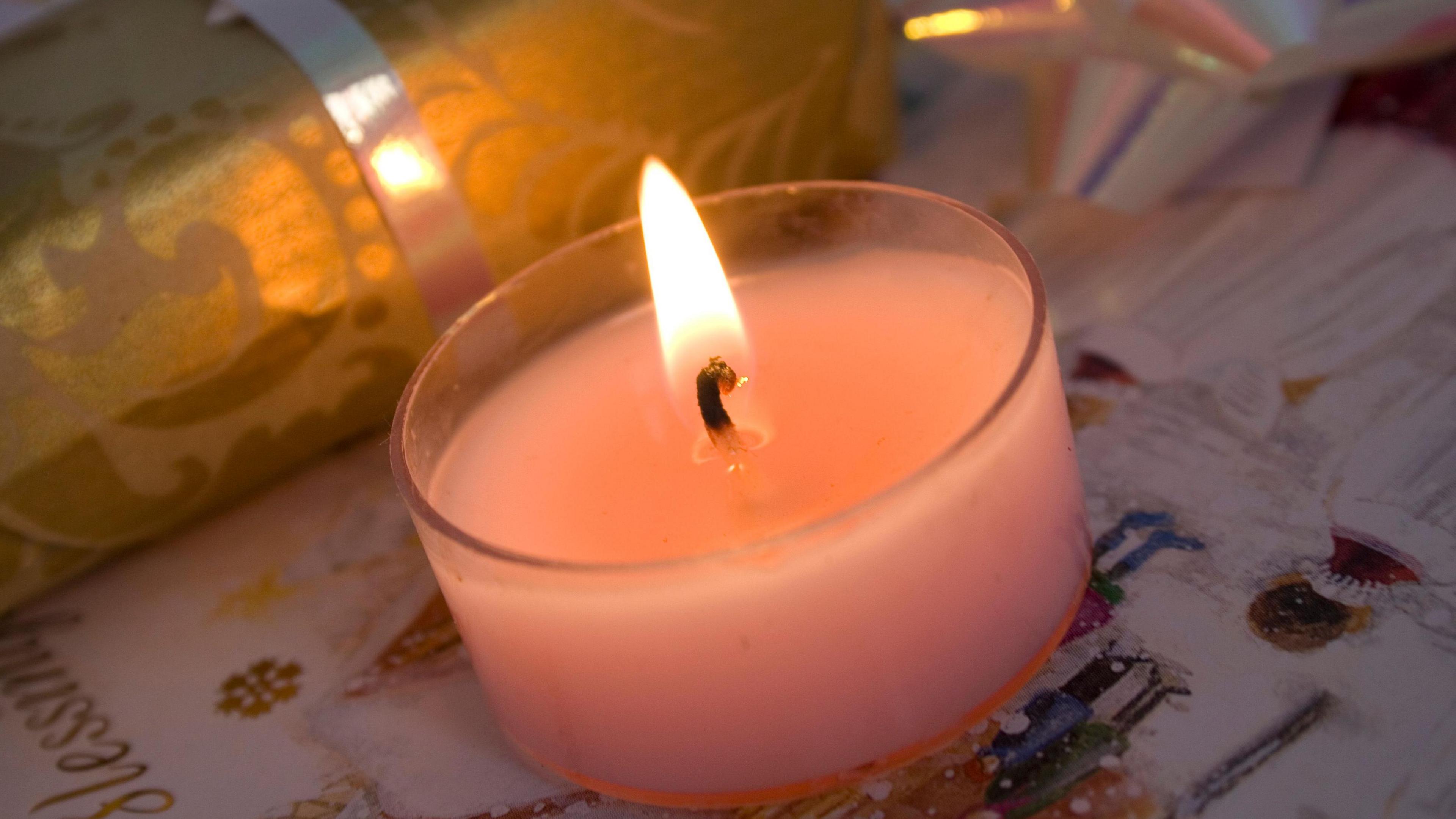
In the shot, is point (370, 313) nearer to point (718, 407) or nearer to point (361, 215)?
point (361, 215)

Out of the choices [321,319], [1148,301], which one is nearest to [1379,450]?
[1148,301]

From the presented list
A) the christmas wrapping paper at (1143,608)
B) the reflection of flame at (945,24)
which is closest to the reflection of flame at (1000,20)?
the reflection of flame at (945,24)

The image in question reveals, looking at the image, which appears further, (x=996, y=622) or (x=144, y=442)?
(x=144, y=442)

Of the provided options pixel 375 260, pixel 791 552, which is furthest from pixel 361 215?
pixel 791 552

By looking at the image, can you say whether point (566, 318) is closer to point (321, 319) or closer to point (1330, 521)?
point (321, 319)

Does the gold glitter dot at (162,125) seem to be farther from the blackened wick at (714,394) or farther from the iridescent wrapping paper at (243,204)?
the blackened wick at (714,394)

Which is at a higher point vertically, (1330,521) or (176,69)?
(176,69)
